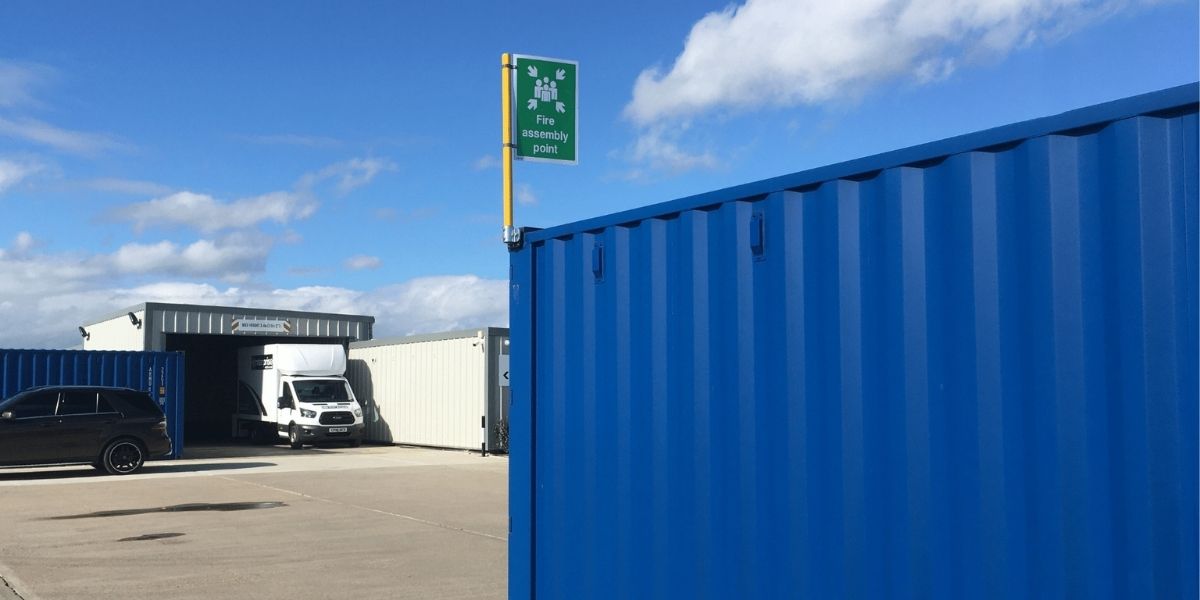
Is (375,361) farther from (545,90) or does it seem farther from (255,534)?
(545,90)

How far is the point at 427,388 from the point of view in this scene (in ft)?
96.2

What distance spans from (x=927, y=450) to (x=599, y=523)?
5.69 ft

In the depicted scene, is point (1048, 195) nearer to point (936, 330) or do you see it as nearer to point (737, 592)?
point (936, 330)

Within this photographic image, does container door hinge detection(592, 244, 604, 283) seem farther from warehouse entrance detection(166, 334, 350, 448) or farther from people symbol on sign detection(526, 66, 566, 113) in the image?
warehouse entrance detection(166, 334, 350, 448)

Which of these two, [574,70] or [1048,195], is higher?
[574,70]

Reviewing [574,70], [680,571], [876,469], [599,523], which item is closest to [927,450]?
[876,469]

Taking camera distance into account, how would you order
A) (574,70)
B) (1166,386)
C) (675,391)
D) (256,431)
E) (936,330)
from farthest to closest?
(256,431)
(574,70)
(675,391)
(936,330)
(1166,386)

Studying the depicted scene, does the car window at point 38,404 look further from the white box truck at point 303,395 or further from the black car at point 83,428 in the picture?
the white box truck at point 303,395

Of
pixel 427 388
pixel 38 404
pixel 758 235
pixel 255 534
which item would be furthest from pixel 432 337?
pixel 758 235

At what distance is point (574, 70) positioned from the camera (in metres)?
9.10

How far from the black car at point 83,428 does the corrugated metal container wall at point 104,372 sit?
3178 mm

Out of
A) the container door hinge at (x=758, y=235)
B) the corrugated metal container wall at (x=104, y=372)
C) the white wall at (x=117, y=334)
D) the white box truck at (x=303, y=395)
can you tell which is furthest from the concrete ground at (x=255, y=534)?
the white wall at (x=117, y=334)

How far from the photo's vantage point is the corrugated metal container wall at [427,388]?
27.1 metres

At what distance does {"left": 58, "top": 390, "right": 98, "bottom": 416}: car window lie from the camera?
19.9 m
